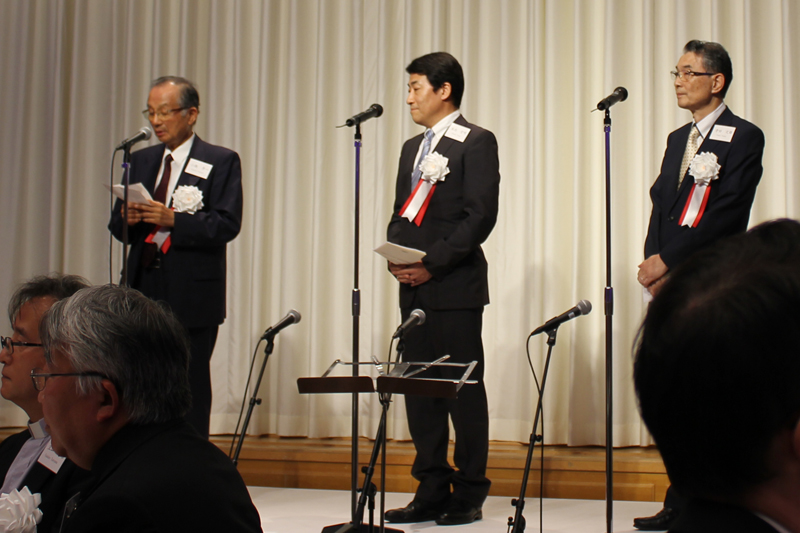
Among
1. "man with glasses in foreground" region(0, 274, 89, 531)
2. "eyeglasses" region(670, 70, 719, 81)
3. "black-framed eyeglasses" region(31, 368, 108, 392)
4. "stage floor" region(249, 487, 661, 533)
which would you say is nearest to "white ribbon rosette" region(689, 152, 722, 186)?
"eyeglasses" region(670, 70, 719, 81)

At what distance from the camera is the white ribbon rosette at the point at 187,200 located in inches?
132

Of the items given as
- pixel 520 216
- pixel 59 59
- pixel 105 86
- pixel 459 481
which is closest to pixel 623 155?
pixel 520 216

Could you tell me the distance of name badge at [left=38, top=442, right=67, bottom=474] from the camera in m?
1.62

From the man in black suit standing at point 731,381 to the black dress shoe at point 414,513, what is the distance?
268 cm

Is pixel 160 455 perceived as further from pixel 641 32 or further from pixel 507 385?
pixel 641 32

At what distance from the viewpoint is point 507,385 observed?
417 cm

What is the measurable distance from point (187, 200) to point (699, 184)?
6.81 ft

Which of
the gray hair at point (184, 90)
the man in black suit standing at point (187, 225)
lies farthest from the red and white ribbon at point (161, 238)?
the gray hair at point (184, 90)

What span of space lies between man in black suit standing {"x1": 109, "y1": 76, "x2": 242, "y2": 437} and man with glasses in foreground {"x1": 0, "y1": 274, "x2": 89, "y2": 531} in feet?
4.22

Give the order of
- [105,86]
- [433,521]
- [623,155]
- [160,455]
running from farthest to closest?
[105,86], [623,155], [433,521], [160,455]

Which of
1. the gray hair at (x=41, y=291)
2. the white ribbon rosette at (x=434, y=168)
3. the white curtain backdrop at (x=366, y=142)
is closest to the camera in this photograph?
the gray hair at (x=41, y=291)

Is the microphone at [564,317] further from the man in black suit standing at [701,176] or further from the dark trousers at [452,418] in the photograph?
the dark trousers at [452,418]

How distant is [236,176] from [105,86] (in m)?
1.70

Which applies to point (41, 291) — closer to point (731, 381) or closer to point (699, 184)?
point (731, 381)
